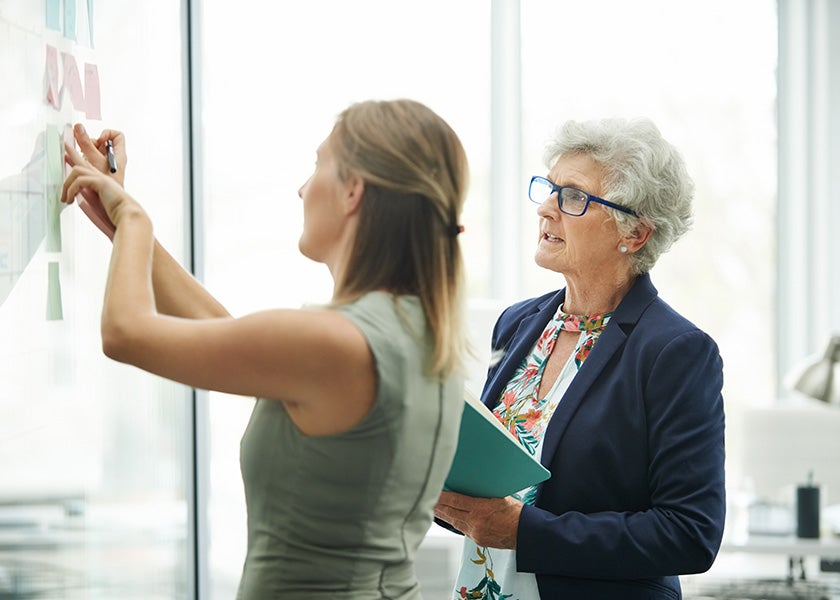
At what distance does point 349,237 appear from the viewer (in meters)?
1.09

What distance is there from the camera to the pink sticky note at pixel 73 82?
4.79 ft

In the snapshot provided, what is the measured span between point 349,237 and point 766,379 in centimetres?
396

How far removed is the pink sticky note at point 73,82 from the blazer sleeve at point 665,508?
0.91m

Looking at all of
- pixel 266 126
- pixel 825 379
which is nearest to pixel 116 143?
pixel 266 126

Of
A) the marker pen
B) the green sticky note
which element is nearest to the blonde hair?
the marker pen

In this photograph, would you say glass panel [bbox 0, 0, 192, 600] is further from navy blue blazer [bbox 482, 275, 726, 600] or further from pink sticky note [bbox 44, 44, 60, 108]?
navy blue blazer [bbox 482, 275, 726, 600]

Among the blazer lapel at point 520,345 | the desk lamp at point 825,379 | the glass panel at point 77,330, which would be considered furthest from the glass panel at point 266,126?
the blazer lapel at point 520,345

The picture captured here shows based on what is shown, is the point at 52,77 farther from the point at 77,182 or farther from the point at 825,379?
the point at 825,379

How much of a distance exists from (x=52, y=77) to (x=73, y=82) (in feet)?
0.32

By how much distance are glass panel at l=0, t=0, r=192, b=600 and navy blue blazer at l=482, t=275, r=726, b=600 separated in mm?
722

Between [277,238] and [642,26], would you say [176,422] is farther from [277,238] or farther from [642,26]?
[642,26]

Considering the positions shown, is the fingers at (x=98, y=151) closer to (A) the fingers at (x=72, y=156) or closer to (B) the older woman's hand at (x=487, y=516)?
(A) the fingers at (x=72, y=156)

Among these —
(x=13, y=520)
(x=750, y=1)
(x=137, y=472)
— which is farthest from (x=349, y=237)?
(x=750, y=1)

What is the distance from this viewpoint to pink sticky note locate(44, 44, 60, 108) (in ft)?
4.53
